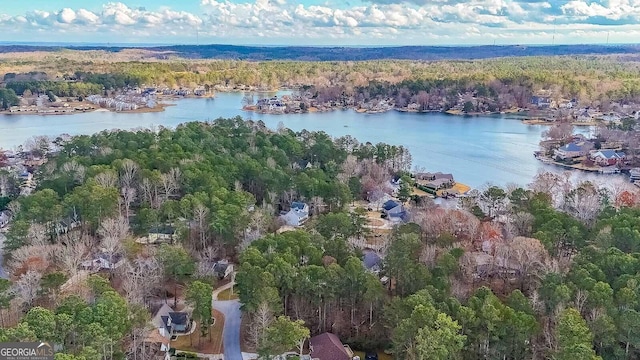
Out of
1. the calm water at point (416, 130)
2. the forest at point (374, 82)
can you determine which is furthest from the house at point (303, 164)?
the forest at point (374, 82)

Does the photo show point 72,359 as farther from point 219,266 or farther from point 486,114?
point 486,114

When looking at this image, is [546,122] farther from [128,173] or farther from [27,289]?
[27,289]

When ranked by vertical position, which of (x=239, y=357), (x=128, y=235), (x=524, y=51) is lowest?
(x=239, y=357)

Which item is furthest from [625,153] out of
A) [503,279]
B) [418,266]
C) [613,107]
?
[418,266]

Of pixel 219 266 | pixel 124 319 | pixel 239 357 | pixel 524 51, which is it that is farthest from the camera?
pixel 524 51

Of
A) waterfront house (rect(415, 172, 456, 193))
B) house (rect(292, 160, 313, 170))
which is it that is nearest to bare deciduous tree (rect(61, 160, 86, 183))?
house (rect(292, 160, 313, 170))

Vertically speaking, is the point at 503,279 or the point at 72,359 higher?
the point at 72,359

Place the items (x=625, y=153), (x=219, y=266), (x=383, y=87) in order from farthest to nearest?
1. (x=383, y=87)
2. (x=625, y=153)
3. (x=219, y=266)
